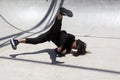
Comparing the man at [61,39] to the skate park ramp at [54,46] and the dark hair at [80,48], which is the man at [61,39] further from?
the skate park ramp at [54,46]

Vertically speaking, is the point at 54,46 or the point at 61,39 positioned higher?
the point at 61,39

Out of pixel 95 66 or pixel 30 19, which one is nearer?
pixel 95 66

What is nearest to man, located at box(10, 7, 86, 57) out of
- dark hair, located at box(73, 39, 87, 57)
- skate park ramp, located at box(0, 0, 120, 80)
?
dark hair, located at box(73, 39, 87, 57)

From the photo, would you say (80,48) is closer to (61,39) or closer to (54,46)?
(61,39)

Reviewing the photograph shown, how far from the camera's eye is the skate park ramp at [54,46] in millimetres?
5764

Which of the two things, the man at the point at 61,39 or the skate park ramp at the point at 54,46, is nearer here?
the skate park ramp at the point at 54,46

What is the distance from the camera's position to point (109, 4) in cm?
955

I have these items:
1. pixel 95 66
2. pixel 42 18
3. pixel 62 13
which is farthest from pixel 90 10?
pixel 95 66

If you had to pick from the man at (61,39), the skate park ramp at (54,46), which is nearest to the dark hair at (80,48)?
the man at (61,39)

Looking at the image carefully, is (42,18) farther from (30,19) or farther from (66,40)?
(66,40)

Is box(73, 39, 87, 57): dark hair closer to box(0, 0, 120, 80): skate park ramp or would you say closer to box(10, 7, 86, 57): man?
box(10, 7, 86, 57): man

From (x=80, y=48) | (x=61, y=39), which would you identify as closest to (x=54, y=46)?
(x=61, y=39)

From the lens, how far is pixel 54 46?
7547 millimetres

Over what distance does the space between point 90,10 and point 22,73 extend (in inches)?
173
